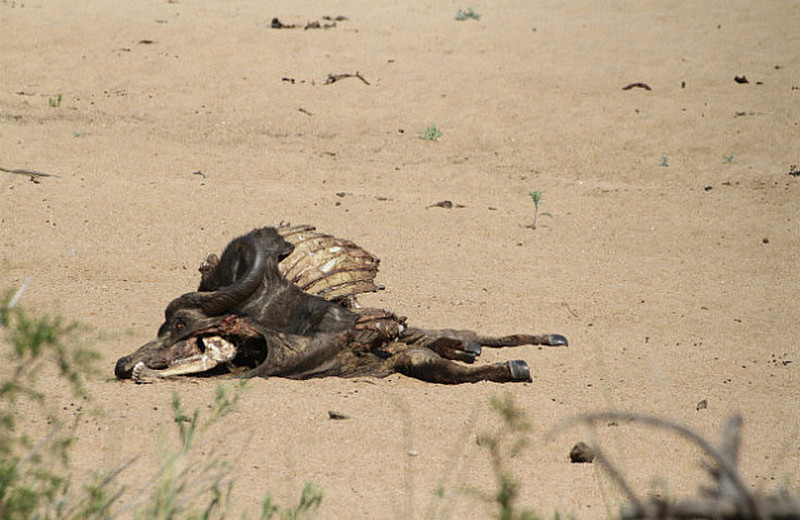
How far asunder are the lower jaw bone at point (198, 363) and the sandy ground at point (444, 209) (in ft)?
0.45

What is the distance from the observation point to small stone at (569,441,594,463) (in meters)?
3.62

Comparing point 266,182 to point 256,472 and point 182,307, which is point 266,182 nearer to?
point 182,307

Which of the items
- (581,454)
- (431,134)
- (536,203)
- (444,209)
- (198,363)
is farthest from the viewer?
(431,134)

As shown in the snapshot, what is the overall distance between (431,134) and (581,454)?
7.14 metres

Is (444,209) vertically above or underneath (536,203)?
underneath

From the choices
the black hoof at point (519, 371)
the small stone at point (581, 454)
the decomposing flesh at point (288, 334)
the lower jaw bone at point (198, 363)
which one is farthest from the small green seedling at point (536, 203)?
the small stone at point (581, 454)

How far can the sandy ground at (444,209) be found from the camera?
12.0 feet

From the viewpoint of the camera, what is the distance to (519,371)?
4574 mm

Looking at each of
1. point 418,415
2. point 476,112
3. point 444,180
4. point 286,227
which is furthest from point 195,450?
point 476,112

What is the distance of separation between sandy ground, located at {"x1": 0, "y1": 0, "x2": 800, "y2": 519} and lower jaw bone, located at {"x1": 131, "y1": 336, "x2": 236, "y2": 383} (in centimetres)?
14

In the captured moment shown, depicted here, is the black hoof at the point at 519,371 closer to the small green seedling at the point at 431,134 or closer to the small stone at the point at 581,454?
the small stone at the point at 581,454

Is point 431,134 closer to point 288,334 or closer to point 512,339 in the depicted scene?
point 512,339

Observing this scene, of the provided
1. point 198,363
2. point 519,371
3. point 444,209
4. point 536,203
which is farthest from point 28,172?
point 519,371

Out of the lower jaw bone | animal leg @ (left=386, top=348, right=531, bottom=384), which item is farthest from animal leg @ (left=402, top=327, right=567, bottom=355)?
the lower jaw bone
